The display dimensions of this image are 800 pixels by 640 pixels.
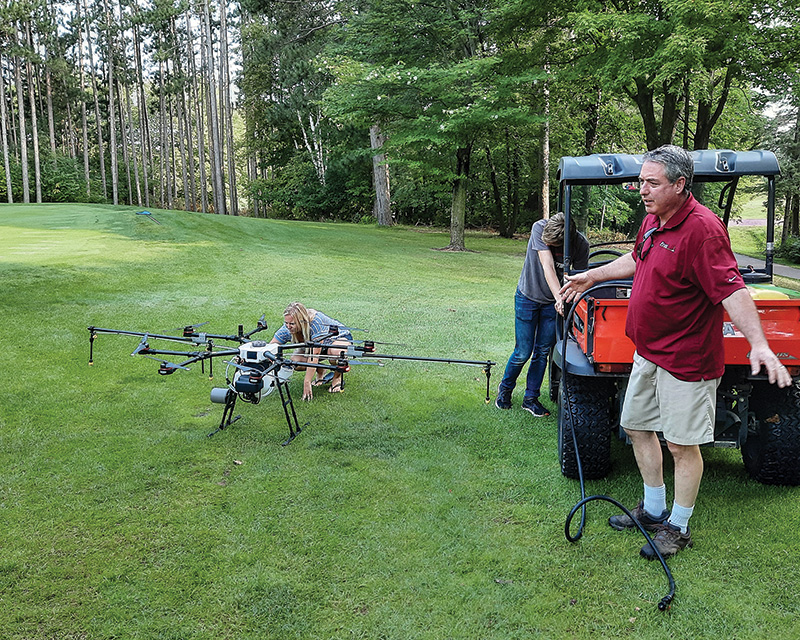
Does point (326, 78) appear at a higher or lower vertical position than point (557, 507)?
higher

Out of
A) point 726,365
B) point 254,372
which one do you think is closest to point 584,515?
point 726,365

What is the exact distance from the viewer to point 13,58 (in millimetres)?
35875

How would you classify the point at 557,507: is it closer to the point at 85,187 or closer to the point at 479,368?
the point at 479,368

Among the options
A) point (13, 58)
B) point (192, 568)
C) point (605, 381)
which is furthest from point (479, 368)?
point (13, 58)

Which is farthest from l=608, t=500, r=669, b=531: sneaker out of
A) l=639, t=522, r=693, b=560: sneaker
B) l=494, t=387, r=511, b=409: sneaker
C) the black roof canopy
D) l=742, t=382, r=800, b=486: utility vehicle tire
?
the black roof canopy

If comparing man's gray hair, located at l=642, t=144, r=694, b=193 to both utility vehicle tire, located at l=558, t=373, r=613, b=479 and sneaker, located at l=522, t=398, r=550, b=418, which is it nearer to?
utility vehicle tire, located at l=558, t=373, r=613, b=479

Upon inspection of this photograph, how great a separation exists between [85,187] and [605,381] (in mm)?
42964

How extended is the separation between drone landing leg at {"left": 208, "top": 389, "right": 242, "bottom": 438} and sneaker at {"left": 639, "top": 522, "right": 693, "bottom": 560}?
9.69 ft

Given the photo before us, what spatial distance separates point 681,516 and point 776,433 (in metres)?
0.99

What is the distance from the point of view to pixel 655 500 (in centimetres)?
331

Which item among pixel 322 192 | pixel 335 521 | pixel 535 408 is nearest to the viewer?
pixel 335 521

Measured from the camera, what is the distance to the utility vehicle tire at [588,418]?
3.77 meters

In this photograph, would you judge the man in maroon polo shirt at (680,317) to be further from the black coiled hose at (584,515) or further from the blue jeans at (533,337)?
the blue jeans at (533,337)

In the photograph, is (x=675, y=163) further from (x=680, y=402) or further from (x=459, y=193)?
(x=459, y=193)
